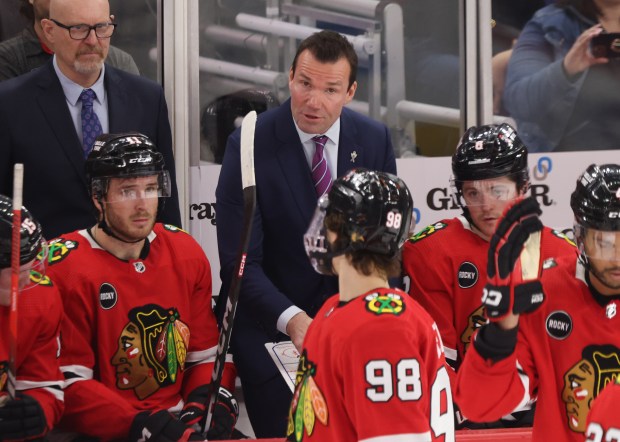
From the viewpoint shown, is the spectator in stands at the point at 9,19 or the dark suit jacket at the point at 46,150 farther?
the spectator in stands at the point at 9,19

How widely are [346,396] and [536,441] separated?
725 millimetres

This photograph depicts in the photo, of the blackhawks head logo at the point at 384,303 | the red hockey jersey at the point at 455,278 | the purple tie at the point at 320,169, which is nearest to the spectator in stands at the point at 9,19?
the purple tie at the point at 320,169

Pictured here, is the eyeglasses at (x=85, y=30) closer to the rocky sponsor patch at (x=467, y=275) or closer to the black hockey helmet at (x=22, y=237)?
the black hockey helmet at (x=22, y=237)

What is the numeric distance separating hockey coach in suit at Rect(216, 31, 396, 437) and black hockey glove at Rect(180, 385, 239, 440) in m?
0.25

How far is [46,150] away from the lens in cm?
347

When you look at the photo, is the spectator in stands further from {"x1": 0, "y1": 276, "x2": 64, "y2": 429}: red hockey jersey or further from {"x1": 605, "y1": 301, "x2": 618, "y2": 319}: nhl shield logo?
{"x1": 605, "y1": 301, "x2": 618, "y2": 319}: nhl shield logo

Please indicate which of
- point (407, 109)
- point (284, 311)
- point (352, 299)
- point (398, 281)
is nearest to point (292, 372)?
point (284, 311)

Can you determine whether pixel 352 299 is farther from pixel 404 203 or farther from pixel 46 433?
pixel 46 433

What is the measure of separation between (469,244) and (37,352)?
1.34 meters

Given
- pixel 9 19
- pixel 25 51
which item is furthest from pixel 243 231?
pixel 9 19

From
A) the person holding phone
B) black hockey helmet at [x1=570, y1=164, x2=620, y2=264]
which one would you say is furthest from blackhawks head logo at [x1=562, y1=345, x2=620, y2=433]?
the person holding phone

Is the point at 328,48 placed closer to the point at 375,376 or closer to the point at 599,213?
the point at 599,213

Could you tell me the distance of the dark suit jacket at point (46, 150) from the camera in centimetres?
345

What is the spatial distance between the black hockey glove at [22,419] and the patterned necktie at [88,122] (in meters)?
1.04
